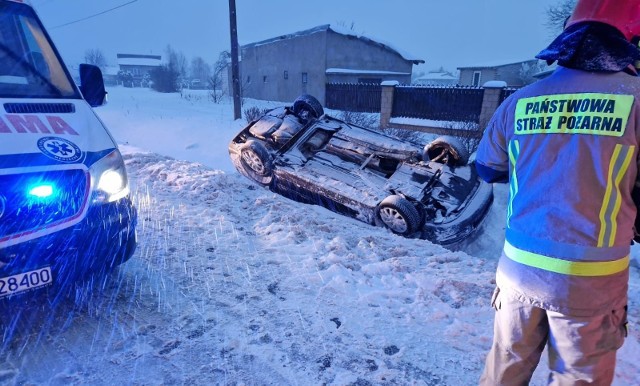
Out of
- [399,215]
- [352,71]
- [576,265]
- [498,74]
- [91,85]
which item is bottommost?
[399,215]

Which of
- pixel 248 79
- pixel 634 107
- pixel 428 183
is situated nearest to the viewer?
pixel 634 107

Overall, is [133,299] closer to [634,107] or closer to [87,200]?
[87,200]

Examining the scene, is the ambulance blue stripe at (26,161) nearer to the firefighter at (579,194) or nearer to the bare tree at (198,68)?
the firefighter at (579,194)

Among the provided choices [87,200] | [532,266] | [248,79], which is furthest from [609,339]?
[248,79]

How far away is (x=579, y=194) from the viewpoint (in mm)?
1462

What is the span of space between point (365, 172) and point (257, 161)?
66.6 inches

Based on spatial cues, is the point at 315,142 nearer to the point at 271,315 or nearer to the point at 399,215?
the point at 399,215

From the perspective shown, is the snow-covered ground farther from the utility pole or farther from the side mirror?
the utility pole

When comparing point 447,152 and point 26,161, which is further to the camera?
point 447,152

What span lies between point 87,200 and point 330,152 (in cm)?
390

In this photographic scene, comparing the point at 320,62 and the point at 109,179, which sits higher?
the point at 320,62

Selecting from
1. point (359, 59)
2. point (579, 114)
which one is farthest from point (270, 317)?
point (359, 59)

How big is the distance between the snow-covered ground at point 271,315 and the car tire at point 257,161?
4.60 ft

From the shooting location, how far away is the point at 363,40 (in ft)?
79.5
